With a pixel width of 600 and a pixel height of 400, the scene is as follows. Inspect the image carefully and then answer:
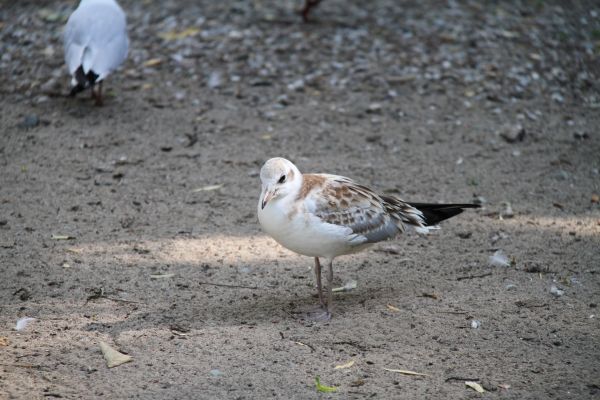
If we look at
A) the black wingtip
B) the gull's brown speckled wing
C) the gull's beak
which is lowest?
the black wingtip

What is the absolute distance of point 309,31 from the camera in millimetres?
9352

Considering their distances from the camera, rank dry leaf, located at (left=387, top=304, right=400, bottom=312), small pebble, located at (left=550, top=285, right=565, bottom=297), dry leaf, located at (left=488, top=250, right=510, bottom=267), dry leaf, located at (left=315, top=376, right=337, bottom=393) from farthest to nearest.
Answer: dry leaf, located at (left=488, top=250, right=510, bottom=267)
small pebble, located at (left=550, top=285, right=565, bottom=297)
dry leaf, located at (left=387, top=304, right=400, bottom=312)
dry leaf, located at (left=315, top=376, right=337, bottom=393)

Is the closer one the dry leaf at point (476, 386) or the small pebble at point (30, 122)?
the dry leaf at point (476, 386)

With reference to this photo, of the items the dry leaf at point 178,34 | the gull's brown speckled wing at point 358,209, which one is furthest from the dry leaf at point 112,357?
the dry leaf at point 178,34

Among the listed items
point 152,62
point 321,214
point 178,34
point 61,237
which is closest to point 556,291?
point 321,214

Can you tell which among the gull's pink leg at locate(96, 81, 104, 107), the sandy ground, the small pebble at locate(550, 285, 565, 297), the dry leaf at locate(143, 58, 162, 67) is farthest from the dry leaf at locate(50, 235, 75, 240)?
the dry leaf at locate(143, 58, 162, 67)

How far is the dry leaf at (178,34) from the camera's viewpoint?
9195 millimetres

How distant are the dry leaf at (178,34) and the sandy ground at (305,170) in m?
0.03

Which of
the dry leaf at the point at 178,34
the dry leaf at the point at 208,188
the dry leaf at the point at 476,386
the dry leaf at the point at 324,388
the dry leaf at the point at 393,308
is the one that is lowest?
the dry leaf at the point at 208,188

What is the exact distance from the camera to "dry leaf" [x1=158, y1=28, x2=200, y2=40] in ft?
30.2

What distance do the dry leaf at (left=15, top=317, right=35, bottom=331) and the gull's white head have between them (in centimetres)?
146

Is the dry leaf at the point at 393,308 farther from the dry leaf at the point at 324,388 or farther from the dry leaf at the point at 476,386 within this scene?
the dry leaf at the point at 324,388

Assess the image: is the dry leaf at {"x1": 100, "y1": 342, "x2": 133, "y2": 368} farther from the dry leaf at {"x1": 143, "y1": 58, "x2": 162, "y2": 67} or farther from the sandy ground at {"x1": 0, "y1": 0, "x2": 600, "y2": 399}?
the dry leaf at {"x1": 143, "y1": 58, "x2": 162, "y2": 67}

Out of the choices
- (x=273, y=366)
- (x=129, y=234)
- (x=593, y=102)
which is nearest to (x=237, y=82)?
(x=129, y=234)
